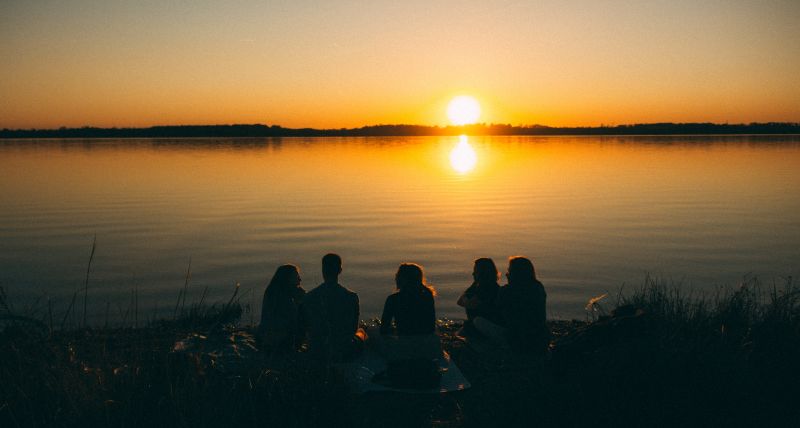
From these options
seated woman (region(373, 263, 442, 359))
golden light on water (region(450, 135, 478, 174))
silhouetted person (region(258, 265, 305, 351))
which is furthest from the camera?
golden light on water (region(450, 135, 478, 174))

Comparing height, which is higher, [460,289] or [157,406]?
[157,406]

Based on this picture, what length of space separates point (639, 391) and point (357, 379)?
2.76 metres

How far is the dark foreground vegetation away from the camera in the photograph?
16.0 ft

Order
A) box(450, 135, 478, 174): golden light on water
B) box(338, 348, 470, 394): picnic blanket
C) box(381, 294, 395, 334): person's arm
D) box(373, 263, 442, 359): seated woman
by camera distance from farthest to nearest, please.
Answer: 1. box(450, 135, 478, 174): golden light on water
2. box(381, 294, 395, 334): person's arm
3. box(373, 263, 442, 359): seated woman
4. box(338, 348, 470, 394): picnic blanket

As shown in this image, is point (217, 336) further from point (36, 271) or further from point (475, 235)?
point (475, 235)

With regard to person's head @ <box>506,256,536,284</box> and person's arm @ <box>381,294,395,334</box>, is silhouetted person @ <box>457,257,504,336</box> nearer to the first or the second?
person's head @ <box>506,256,536,284</box>

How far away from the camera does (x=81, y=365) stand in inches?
215

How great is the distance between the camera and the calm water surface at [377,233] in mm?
13758

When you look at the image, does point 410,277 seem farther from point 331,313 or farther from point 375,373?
point 375,373

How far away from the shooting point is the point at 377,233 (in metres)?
20.2

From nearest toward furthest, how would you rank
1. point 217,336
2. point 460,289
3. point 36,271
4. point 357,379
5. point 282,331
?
point 357,379, point 282,331, point 217,336, point 460,289, point 36,271

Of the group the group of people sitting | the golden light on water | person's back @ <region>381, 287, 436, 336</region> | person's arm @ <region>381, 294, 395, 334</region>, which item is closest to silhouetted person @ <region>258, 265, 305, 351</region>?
the group of people sitting

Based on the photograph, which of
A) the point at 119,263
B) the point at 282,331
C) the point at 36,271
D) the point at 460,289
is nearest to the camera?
the point at 282,331

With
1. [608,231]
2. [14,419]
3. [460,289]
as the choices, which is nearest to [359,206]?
[608,231]
